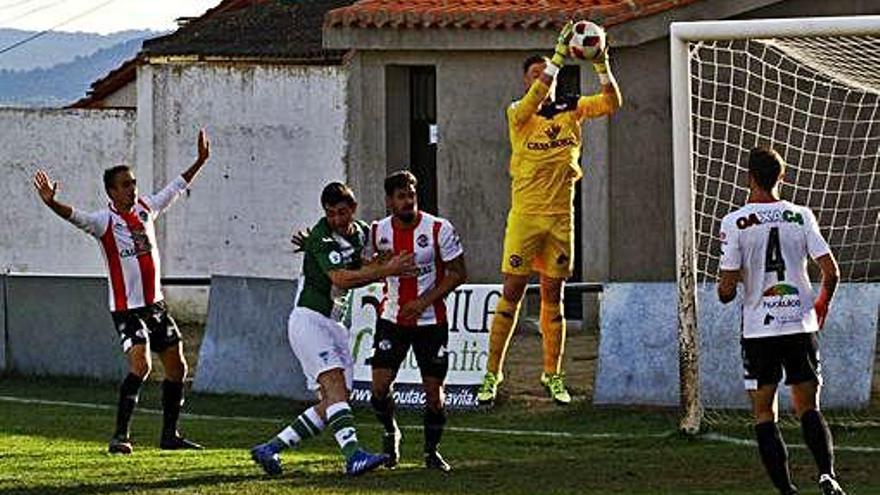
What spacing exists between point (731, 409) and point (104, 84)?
2267 cm

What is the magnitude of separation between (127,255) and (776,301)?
5146 mm

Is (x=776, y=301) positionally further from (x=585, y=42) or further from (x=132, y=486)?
(x=132, y=486)

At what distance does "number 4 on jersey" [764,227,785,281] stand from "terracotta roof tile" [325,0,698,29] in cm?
1290

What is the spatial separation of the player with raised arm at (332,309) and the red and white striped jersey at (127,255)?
2242mm

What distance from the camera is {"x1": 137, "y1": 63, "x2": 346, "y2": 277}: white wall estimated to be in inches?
1195

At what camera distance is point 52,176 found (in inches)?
1289

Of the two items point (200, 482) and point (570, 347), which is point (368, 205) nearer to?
point (570, 347)

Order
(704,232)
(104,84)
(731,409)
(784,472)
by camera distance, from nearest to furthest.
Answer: (784,472)
(731,409)
(704,232)
(104,84)

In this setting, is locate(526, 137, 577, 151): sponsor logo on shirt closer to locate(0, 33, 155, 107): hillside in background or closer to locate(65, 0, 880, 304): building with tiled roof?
locate(65, 0, 880, 304): building with tiled roof

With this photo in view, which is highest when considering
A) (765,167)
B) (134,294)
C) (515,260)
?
(765,167)

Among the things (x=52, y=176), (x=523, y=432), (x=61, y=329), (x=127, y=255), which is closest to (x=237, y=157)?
(x=52, y=176)

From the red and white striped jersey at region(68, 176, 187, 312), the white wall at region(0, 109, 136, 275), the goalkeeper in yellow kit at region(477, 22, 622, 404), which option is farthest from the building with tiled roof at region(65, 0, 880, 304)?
the red and white striped jersey at region(68, 176, 187, 312)

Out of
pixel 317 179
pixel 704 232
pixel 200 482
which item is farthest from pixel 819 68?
pixel 317 179

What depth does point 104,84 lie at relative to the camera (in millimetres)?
40281
